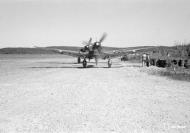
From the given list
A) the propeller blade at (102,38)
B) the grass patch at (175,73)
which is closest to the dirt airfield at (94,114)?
the grass patch at (175,73)

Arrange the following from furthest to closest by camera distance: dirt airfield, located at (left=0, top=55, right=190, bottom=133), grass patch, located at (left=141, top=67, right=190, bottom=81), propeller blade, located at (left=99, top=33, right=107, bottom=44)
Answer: propeller blade, located at (left=99, top=33, right=107, bottom=44) → grass patch, located at (left=141, top=67, right=190, bottom=81) → dirt airfield, located at (left=0, top=55, right=190, bottom=133)

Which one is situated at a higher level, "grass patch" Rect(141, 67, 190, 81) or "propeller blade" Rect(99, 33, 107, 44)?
"propeller blade" Rect(99, 33, 107, 44)

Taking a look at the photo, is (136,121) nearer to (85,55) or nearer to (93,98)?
(93,98)

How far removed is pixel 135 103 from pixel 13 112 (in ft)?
14.9

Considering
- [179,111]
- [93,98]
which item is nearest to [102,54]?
[93,98]

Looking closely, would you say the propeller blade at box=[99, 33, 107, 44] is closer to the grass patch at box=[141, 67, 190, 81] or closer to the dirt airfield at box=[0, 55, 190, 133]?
the grass patch at box=[141, 67, 190, 81]

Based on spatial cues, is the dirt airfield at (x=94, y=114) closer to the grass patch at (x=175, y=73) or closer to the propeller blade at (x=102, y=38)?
the grass patch at (x=175, y=73)

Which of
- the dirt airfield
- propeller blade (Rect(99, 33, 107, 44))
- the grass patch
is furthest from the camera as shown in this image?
propeller blade (Rect(99, 33, 107, 44))

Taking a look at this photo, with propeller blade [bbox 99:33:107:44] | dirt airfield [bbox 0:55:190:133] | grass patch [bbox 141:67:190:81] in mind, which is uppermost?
propeller blade [bbox 99:33:107:44]

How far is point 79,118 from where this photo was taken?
815 cm

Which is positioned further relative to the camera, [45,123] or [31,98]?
[31,98]

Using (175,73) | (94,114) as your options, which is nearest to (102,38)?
(175,73)

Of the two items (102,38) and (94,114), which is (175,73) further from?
(94,114)

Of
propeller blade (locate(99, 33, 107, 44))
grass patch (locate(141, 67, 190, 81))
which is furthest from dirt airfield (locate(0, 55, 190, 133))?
propeller blade (locate(99, 33, 107, 44))
